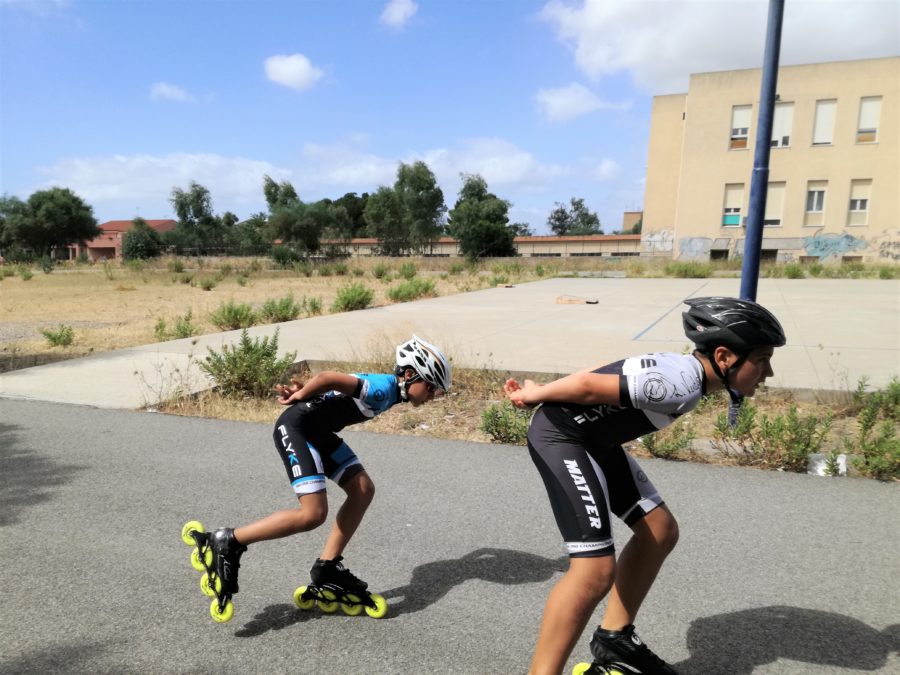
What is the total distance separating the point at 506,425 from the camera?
5594mm

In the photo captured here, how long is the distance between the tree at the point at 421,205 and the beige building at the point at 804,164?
33.3m

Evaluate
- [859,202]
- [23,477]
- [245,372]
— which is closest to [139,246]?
[245,372]

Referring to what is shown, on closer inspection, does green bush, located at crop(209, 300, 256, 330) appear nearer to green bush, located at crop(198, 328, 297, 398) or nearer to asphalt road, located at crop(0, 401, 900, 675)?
green bush, located at crop(198, 328, 297, 398)

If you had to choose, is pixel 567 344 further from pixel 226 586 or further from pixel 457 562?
pixel 226 586

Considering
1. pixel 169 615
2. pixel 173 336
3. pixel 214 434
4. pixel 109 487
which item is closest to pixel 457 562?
pixel 169 615

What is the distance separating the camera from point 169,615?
9.48 ft

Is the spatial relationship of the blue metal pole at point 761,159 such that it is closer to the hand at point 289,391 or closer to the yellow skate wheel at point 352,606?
the hand at point 289,391

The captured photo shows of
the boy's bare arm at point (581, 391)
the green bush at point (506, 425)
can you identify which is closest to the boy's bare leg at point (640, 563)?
the boy's bare arm at point (581, 391)

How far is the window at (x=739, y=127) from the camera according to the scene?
43.4 m

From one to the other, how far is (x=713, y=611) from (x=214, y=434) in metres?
4.58

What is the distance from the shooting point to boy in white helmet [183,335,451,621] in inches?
110

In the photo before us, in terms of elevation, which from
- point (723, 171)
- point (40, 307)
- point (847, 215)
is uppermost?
point (723, 171)

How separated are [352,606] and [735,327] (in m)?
2.10

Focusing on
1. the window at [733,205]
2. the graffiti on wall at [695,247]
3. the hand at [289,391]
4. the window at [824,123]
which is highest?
the window at [824,123]
